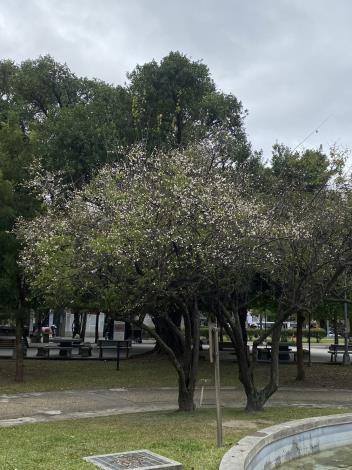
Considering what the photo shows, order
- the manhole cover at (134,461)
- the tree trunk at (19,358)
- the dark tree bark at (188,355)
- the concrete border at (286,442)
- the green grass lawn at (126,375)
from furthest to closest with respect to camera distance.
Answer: the tree trunk at (19,358), the green grass lawn at (126,375), the dark tree bark at (188,355), the concrete border at (286,442), the manhole cover at (134,461)

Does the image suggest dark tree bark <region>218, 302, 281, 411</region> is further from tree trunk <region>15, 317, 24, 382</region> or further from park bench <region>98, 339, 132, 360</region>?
park bench <region>98, 339, 132, 360</region>

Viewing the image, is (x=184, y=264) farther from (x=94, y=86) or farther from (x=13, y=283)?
(x=94, y=86)

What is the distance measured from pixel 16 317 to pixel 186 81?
10441 mm

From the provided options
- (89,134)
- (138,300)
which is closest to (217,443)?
(138,300)

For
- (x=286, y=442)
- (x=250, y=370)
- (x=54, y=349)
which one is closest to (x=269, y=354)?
(x=54, y=349)

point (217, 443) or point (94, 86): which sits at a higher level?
point (94, 86)

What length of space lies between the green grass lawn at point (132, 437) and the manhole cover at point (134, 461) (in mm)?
179

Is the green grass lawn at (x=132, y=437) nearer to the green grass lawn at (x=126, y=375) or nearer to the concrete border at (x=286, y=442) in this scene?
the concrete border at (x=286, y=442)

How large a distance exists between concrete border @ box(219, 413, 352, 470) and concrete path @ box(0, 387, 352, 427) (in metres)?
3.63

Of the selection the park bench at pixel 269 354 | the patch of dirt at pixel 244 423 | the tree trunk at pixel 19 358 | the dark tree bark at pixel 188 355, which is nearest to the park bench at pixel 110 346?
the park bench at pixel 269 354

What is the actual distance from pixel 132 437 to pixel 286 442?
2.42 meters

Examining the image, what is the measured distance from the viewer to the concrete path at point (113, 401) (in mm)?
12055

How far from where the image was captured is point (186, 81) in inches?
826

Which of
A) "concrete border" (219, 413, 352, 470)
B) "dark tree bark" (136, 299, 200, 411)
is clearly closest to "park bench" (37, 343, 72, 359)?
"dark tree bark" (136, 299, 200, 411)
